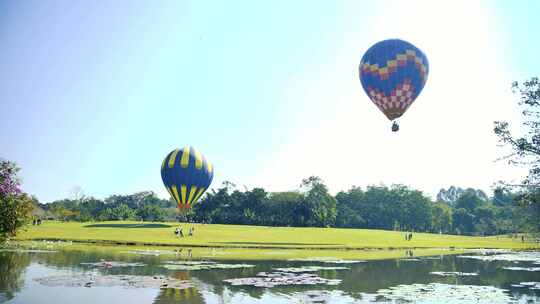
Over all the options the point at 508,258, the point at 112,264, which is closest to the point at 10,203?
the point at 112,264

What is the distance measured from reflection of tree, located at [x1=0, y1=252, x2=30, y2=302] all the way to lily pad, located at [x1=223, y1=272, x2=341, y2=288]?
11582 millimetres

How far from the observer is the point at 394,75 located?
140ft

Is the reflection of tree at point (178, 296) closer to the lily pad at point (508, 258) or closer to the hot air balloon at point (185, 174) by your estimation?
the hot air balloon at point (185, 174)

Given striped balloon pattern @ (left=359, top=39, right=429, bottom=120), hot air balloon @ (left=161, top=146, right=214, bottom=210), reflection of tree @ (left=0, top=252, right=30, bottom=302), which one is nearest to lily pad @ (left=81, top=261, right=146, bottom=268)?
reflection of tree @ (left=0, top=252, right=30, bottom=302)

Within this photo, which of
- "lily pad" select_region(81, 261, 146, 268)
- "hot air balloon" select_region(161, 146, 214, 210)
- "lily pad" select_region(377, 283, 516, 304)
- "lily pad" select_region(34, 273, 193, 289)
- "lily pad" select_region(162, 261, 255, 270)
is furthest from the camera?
"hot air balloon" select_region(161, 146, 214, 210)

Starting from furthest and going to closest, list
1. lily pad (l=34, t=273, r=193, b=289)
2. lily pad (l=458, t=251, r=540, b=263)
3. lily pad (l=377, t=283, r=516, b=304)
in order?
lily pad (l=458, t=251, r=540, b=263)
lily pad (l=34, t=273, r=193, b=289)
lily pad (l=377, t=283, r=516, b=304)

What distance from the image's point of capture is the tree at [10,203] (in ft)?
97.7

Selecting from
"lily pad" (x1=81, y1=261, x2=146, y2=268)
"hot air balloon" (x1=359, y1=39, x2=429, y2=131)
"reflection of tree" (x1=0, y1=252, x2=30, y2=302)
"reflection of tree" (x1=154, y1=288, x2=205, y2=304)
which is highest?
"hot air balloon" (x1=359, y1=39, x2=429, y2=131)

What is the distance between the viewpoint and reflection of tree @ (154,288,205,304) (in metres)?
21.5

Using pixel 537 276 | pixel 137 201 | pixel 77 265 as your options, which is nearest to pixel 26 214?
pixel 77 265

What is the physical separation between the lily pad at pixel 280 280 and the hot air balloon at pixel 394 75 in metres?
18.9

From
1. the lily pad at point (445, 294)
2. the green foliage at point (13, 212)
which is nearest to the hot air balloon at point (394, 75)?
the lily pad at point (445, 294)

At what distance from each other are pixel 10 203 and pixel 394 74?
108 ft

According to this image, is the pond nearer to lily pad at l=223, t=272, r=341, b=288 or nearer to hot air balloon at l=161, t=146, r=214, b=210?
lily pad at l=223, t=272, r=341, b=288
